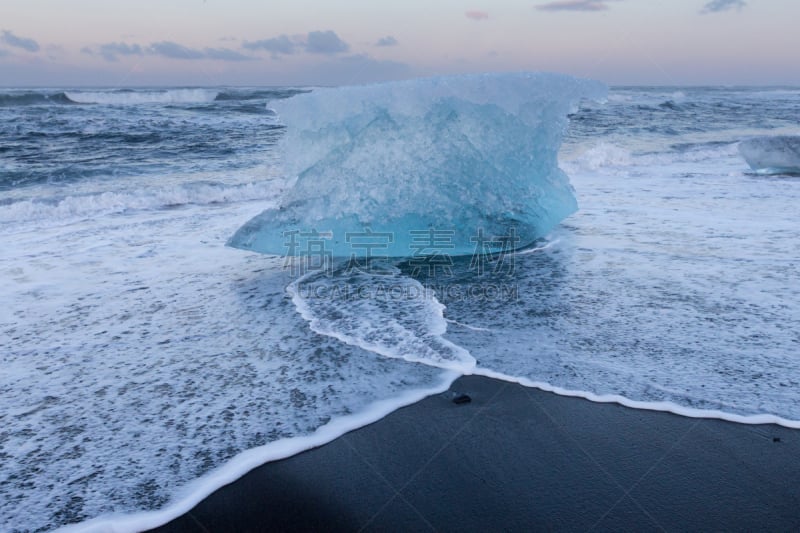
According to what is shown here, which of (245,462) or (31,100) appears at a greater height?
(31,100)

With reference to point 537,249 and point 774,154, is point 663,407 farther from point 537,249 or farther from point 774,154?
point 774,154

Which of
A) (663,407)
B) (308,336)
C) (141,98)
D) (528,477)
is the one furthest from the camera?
(141,98)

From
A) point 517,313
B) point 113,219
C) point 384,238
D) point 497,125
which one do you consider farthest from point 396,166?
point 113,219

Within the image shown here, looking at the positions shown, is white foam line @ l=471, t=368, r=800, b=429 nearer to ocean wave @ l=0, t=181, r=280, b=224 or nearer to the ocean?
the ocean

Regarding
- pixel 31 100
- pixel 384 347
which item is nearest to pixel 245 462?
pixel 384 347

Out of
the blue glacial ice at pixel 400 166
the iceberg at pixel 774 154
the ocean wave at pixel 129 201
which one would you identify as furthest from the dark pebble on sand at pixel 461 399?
the iceberg at pixel 774 154

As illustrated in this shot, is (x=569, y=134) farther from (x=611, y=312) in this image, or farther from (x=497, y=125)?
(x=611, y=312)
